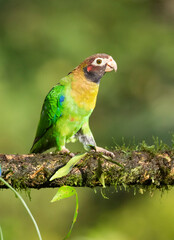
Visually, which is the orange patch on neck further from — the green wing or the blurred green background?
the blurred green background

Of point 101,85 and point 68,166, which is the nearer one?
point 68,166

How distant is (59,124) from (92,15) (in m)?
7.04

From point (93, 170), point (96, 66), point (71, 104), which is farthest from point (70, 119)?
point (93, 170)

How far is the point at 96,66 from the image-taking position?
4.80 m

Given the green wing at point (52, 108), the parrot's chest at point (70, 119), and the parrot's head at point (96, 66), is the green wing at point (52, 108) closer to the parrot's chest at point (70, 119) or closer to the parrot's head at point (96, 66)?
the parrot's chest at point (70, 119)

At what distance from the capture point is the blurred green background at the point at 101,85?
8390 millimetres

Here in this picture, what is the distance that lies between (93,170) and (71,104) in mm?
1354

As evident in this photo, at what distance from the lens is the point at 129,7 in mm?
11602

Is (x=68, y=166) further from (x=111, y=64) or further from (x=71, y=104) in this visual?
(x=111, y=64)

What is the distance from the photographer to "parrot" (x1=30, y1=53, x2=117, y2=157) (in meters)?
4.72

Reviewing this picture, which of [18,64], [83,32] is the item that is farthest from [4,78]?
[83,32]

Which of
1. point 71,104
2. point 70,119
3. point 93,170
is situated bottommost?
point 93,170

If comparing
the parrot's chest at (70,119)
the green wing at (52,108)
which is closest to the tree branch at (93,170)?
the parrot's chest at (70,119)

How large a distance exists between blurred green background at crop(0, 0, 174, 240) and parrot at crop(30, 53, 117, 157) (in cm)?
266
